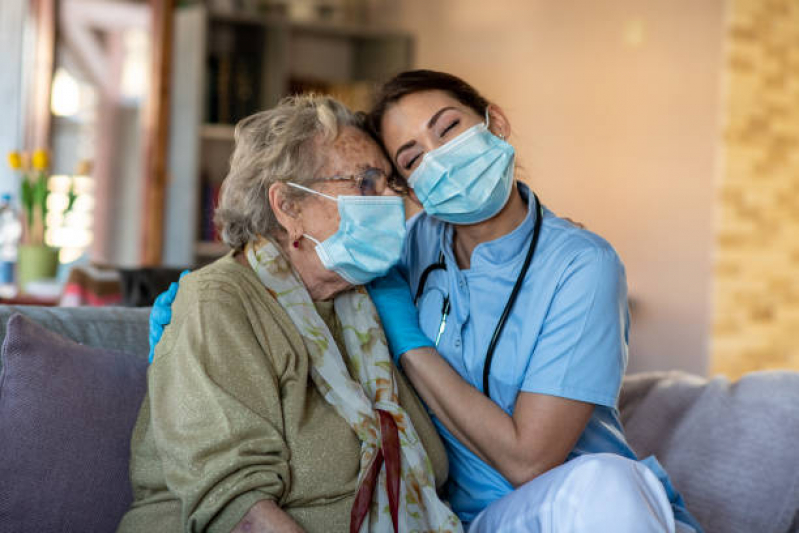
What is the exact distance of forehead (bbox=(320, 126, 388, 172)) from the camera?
164 centimetres

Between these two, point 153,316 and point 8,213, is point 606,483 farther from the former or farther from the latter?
point 8,213

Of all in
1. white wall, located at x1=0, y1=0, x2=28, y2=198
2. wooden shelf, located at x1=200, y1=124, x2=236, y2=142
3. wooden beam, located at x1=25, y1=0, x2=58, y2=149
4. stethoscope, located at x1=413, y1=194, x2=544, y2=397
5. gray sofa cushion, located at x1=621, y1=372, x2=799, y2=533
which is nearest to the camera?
stethoscope, located at x1=413, y1=194, x2=544, y2=397

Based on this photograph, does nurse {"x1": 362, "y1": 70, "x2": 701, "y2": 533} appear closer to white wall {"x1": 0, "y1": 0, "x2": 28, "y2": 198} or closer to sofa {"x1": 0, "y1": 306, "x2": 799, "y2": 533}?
sofa {"x1": 0, "y1": 306, "x2": 799, "y2": 533}

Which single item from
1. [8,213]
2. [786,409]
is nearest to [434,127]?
[786,409]

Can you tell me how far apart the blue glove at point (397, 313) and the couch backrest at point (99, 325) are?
1.70 ft

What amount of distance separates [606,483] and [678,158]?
2.92 meters

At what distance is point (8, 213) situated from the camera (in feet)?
10.5

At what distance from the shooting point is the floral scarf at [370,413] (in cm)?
143

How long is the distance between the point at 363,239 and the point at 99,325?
2.10 ft

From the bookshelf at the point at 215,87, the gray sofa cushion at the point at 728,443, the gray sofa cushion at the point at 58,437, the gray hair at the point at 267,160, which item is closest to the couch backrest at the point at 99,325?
the gray sofa cushion at the point at 58,437

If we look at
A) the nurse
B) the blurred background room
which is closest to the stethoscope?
the nurse

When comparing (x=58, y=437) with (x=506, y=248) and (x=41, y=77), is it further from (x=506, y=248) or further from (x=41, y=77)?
(x=41, y=77)

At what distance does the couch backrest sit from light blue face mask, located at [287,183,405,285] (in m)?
0.48

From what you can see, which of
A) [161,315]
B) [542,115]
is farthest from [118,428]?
[542,115]
